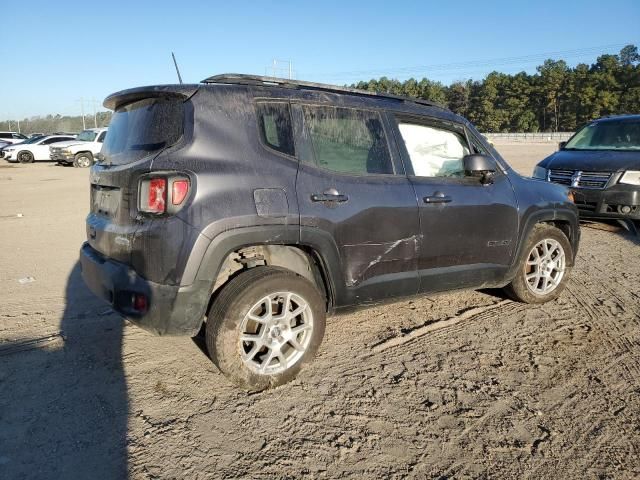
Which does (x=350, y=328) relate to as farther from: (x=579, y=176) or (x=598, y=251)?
(x=579, y=176)

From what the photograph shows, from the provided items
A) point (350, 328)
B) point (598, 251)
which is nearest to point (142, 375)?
point (350, 328)

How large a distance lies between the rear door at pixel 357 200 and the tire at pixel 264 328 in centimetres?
28

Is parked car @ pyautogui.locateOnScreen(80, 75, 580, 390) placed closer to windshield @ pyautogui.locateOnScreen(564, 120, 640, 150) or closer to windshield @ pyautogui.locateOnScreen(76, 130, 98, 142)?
windshield @ pyautogui.locateOnScreen(564, 120, 640, 150)

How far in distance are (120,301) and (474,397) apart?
88.7 inches

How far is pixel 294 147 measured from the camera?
327cm

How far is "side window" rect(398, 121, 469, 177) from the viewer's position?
12.8ft

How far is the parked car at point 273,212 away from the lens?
288 cm

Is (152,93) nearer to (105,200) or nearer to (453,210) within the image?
(105,200)

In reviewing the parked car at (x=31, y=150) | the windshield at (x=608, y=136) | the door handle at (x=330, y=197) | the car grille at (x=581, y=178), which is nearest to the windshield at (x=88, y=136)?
the parked car at (x=31, y=150)

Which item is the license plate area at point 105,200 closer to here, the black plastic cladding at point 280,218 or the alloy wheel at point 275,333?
the black plastic cladding at point 280,218

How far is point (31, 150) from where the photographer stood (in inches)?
1132

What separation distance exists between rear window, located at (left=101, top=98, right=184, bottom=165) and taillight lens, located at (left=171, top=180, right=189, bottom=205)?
31 centimetres

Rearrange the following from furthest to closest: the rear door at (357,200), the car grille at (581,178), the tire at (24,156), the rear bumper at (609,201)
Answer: the tire at (24,156), the car grille at (581,178), the rear bumper at (609,201), the rear door at (357,200)

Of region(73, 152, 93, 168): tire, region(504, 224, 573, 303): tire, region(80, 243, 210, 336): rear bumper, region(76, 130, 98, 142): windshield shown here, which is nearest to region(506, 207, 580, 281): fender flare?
region(504, 224, 573, 303): tire
